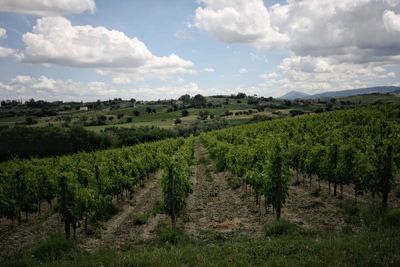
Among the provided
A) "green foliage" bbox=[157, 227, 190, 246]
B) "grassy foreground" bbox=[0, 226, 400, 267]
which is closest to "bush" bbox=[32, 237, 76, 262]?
"grassy foreground" bbox=[0, 226, 400, 267]

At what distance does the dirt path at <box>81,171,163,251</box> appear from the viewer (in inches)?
468

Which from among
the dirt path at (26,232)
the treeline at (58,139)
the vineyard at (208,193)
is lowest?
the treeline at (58,139)

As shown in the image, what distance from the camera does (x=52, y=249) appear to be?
9.79 meters

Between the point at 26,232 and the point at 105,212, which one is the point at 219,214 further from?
the point at 26,232

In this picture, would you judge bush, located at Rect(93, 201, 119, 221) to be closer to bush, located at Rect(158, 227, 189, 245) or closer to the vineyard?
the vineyard

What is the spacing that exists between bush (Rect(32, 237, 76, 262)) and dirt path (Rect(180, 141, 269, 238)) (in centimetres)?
424

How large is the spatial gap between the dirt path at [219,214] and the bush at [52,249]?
13.9 feet

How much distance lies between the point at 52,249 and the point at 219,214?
24.4ft

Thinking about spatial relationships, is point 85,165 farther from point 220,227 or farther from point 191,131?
point 191,131

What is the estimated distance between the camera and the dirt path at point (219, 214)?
12613 millimetres

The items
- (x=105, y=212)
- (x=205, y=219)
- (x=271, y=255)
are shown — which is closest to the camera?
(x=271, y=255)

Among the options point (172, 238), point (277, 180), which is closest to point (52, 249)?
point (172, 238)

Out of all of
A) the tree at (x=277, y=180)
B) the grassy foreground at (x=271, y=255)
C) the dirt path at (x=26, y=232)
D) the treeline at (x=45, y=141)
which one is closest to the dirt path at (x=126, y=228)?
the dirt path at (x=26, y=232)

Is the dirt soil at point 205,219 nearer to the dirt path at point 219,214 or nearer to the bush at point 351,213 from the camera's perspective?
the dirt path at point 219,214
